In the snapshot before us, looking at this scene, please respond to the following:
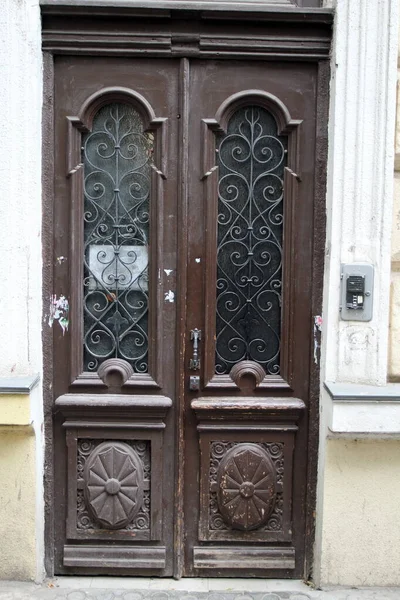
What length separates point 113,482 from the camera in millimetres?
3957

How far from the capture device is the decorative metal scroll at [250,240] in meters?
3.93

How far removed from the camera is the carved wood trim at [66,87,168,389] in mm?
3873

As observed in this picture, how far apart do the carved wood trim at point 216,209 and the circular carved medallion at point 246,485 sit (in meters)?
0.42

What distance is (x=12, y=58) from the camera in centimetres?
368

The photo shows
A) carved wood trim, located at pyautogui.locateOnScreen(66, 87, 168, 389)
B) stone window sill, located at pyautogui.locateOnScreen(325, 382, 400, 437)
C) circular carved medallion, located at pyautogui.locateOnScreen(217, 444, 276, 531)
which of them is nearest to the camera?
stone window sill, located at pyautogui.locateOnScreen(325, 382, 400, 437)

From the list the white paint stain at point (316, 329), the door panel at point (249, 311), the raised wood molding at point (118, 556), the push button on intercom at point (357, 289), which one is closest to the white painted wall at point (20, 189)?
the raised wood molding at point (118, 556)

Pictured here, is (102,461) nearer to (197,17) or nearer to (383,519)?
(383,519)

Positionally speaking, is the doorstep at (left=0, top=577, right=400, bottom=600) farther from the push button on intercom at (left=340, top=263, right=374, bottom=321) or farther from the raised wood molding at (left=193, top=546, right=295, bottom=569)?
the push button on intercom at (left=340, top=263, right=374, bottom=321)

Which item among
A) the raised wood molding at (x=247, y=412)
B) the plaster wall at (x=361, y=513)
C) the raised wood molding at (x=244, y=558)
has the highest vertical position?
the raised wood molding at (x=247, y=412)

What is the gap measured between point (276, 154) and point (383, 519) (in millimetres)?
2183

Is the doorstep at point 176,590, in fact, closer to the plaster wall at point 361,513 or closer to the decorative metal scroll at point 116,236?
the plaster wall at point 361,513

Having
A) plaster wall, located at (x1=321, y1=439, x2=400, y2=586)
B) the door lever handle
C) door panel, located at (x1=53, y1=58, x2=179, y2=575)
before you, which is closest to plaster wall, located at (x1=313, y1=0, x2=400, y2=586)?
plaster wall, located at (x1=321, y1=439, x2=400, y2=586)

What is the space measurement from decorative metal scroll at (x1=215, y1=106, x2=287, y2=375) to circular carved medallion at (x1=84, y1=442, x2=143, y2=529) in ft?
2.49

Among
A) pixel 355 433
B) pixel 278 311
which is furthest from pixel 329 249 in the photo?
pixel 355 433
